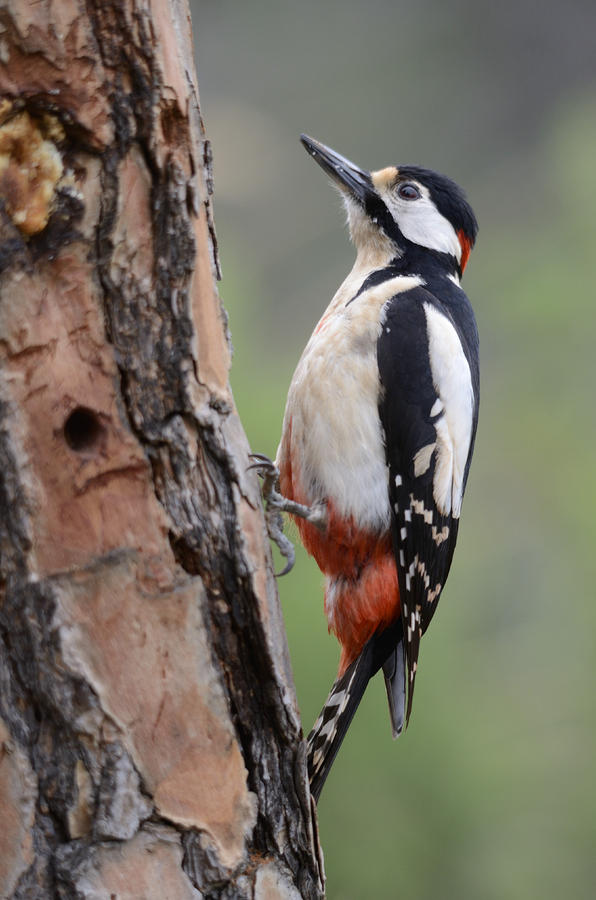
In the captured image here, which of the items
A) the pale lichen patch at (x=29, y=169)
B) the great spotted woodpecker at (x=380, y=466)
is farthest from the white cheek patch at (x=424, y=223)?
the pale lichen patch at (x=29, y=169)

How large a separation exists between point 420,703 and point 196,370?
7.69 ft

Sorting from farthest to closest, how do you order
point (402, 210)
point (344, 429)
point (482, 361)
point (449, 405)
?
point (482, 361) → point (402, 210) → point (449, 405) → point (344, 429)

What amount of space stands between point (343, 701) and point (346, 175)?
1415 millimetres

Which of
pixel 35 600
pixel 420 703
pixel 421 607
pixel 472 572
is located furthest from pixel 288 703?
pixel 472 572

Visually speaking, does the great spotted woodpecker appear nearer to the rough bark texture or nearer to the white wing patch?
the white wing patch

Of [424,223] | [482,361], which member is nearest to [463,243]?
[424,223]

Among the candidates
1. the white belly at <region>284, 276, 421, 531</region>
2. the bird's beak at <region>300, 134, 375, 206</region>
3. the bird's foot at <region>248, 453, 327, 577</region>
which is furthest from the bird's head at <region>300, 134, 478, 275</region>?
the bird's foot at <region>248, 453, 327, 577</region>

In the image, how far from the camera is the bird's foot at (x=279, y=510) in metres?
2.04

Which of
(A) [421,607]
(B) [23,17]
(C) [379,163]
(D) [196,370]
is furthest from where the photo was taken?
(C) [379,163]

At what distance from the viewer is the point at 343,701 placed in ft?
7.11

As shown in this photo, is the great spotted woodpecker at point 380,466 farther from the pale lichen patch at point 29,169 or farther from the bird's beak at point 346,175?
the pale lichen patch at point 29,169

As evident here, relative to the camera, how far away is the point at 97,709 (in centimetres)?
139

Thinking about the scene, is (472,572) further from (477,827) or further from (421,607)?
(421,607)

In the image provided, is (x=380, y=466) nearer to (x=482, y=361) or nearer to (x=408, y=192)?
(x=408, y=192)
